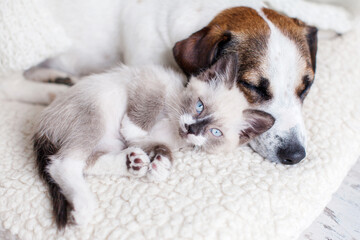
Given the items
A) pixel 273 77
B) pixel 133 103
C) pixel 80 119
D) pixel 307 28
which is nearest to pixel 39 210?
pixel 80 119

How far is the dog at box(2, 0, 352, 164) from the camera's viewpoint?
1.22 meters

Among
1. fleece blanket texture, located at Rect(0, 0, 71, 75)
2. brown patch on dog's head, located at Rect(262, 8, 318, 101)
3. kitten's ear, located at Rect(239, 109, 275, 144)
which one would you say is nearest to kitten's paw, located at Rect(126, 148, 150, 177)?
kitten's ear, located at Rect(239, 109, 275, 144)

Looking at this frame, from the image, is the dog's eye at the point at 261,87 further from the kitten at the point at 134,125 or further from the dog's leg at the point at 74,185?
the dog's leg at the point at 74,185

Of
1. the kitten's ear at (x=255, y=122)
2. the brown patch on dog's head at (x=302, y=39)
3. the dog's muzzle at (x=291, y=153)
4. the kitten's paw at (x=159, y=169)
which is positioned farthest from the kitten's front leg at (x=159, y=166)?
the brown patch on dog's head at (x=302, y=39)

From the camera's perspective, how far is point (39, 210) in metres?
1.06

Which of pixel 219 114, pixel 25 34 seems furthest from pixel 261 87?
pixel 25 34

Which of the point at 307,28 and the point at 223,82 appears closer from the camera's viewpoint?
the point at 223,82

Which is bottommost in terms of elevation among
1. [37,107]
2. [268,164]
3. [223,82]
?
[37,107]

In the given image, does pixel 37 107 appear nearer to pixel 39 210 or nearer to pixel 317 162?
pixel 39 210

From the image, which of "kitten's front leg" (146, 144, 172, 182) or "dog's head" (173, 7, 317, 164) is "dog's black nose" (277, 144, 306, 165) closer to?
"dog's head" (173, 7, 317, 164)

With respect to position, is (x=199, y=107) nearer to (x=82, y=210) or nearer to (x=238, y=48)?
(x=238, y=48)

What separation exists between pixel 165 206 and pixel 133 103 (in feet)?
1.21

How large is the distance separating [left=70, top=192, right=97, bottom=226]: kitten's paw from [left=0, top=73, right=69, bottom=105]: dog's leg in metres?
0.73

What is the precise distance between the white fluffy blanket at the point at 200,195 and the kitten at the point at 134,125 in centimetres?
5
